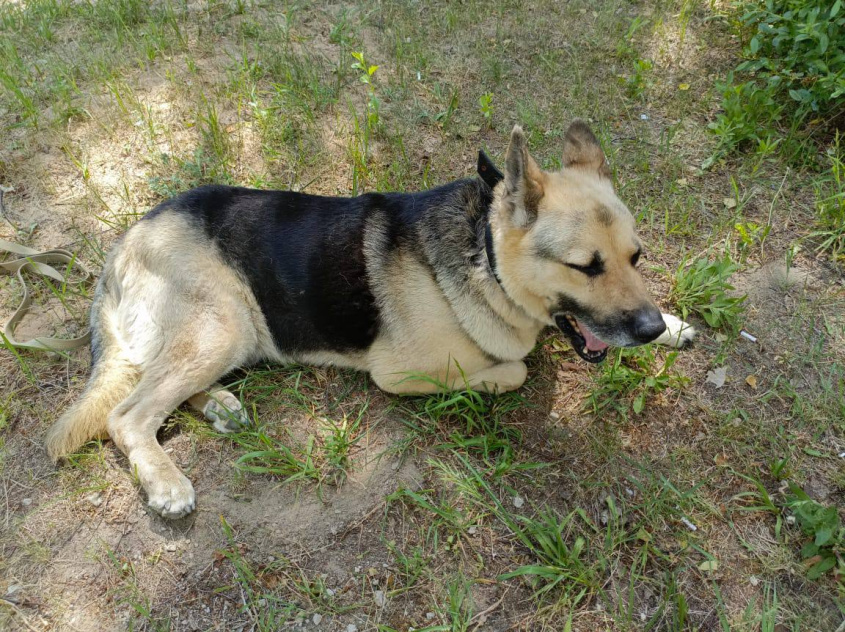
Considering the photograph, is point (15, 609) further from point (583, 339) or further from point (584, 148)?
point (584, 148)

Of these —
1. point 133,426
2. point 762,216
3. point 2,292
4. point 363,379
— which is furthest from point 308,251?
point 762,216

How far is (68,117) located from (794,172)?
21.8 feet

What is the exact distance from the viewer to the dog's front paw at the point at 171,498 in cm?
289

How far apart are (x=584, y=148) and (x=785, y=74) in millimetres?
2723

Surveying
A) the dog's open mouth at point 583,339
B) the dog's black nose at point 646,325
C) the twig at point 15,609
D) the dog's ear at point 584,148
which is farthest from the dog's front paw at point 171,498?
the dog's ear at point 584,148

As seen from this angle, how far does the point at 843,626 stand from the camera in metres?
2.49

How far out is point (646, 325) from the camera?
8.87 feet

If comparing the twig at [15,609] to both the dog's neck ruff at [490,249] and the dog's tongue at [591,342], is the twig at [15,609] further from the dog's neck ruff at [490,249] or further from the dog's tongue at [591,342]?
the dog's tongue at [591,342]

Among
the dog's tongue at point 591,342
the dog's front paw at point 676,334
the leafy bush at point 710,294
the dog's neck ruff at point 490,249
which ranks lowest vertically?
the dog's front paw at point 676,334

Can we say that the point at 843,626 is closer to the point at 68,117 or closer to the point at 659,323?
the point at 659,323

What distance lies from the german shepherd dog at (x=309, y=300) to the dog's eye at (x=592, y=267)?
0.23 meters

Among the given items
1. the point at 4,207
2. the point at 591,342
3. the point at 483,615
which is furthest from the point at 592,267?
the point at 4,207

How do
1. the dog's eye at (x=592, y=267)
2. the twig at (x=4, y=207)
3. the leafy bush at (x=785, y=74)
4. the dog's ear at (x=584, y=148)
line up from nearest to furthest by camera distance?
the dog's eye at (x=592, y=267) → the dog's ear at (x=584, y=148) → the leafy bush at (x=785, y=74) → the twig at (x=4, y=207)

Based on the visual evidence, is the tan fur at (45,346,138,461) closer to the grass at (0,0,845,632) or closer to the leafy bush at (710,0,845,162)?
the grass at (0,0,845,632)
